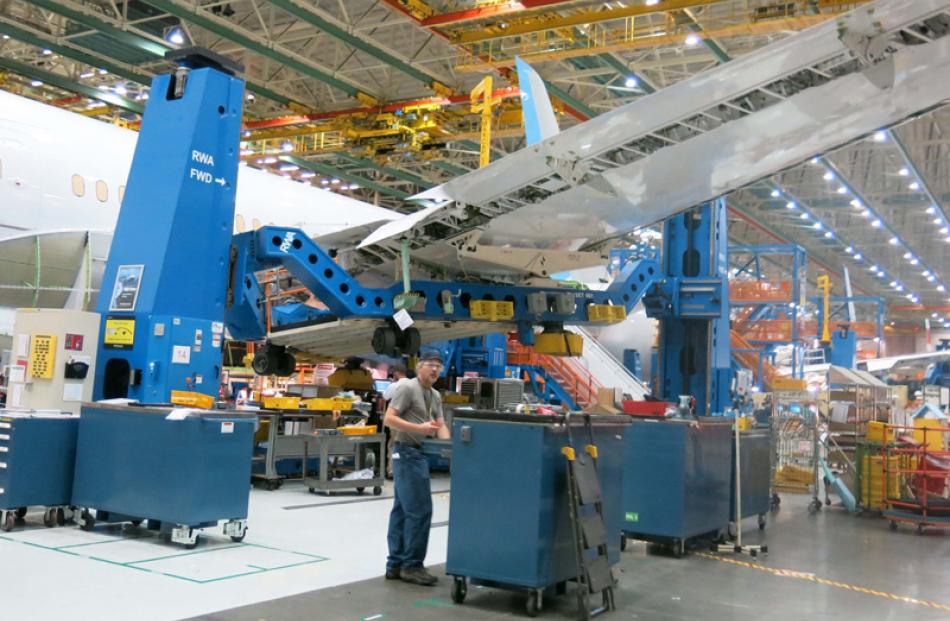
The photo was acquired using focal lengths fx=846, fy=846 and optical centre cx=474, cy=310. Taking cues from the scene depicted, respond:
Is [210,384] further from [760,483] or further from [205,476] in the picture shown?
[760,483]

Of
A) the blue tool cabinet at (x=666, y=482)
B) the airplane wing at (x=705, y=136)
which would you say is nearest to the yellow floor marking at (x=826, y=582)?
the blue tool cabinet at (x=666, y=482)

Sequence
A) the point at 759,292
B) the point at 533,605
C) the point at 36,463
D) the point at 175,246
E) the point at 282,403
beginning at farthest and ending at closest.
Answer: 1. the point at 759,292
2. the point at 282,403
3. the point at 175,246
4. the point at 36,463
5. the point at 533,605

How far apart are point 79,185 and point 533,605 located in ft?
27.7

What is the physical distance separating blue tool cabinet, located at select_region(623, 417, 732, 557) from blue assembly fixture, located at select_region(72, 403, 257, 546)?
11.5 feet

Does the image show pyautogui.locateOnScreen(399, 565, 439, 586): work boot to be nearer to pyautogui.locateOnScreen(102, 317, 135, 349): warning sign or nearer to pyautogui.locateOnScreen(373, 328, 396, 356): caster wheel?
pyautogui.locateOnScreen(102, 317, 135, 349): warning sign

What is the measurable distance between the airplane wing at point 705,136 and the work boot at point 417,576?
3.77 m

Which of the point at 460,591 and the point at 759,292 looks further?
the point at 759,292

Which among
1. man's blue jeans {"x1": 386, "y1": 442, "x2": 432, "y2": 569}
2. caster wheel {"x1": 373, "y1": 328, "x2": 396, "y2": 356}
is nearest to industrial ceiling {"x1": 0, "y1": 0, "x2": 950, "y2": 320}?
caster wheel {"x1": 373, "y1": 328, "x2": 396, "y2": 356}

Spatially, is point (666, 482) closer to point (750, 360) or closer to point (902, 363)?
point (750, 360)

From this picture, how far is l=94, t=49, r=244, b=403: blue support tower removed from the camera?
25.3ft

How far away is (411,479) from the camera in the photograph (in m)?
5.94

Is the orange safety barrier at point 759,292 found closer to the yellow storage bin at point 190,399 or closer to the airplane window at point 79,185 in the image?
the airplane window at point 79,185

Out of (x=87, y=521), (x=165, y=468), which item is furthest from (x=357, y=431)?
(x=165, y=468)

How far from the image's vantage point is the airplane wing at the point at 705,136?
6.27 m
